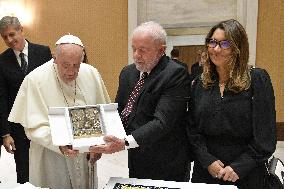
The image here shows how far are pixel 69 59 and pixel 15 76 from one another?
1.49 metres

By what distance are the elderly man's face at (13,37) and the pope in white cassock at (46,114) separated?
1.15 meters

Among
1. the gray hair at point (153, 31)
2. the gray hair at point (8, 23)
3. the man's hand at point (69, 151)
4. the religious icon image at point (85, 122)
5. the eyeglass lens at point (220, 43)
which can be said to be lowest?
the man's hand at point (69, 151)

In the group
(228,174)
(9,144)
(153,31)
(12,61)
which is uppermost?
(153,31)

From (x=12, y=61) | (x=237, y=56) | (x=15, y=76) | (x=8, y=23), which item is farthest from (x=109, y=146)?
(x=8, y=23)

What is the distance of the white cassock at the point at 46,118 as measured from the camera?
229cm

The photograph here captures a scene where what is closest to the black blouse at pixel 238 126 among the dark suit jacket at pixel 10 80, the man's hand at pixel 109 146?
the man's hand at pixel 109 146

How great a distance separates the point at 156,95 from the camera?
2.11 metres

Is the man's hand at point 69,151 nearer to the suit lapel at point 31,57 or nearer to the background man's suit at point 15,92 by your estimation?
the background man's suit at point 15,92

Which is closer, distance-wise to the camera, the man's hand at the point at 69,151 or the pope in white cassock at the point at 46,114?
the man's hand at the point at 69,151

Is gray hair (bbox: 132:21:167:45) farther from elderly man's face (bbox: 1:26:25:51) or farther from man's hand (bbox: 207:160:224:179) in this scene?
elderly man's face (bbox: 1:26:25:51)

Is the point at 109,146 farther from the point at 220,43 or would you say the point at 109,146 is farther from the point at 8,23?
the point at 8,23

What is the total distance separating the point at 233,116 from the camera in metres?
2.08

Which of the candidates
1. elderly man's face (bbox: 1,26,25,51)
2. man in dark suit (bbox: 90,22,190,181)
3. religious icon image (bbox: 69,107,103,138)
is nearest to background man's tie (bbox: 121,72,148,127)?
man in dark suit (bbox: 90,22,190,181)

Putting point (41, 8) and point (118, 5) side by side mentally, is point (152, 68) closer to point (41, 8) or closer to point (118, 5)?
point (118, 5)
